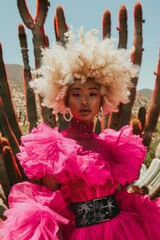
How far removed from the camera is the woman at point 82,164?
7.57 ft

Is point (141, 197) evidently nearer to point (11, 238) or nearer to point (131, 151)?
point (131, 151)

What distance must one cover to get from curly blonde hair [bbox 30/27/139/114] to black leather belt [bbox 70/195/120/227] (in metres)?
0.77

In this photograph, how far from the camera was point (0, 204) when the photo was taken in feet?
14.3

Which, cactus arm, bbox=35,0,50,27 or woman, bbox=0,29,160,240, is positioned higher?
cactus arm, bbox=35,0,50,27

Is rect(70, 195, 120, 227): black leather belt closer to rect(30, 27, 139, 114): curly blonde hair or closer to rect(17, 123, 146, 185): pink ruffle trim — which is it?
rect(17, 123, 146, 185): pink ruffle trim

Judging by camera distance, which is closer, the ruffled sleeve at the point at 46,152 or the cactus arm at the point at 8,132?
the ruffled sleeve at the point at 46,152

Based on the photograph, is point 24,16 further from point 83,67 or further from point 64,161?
point 64,161

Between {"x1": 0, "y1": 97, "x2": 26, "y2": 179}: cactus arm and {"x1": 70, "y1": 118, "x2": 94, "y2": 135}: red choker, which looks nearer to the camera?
{"x1": 70, "y1": 118, "x2": 94, "y2": 135}: red choker

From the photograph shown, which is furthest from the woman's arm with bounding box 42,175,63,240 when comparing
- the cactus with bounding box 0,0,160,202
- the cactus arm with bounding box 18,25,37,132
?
the cactus arm with bounding box 18,25,37,132

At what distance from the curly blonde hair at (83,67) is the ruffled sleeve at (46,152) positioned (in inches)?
15.0

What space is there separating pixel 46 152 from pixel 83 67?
69 cm

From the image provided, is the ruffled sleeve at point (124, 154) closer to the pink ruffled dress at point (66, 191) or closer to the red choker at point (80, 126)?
the pink ruffled dress at point (66, 191)

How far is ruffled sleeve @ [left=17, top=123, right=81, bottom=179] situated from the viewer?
7.60ft

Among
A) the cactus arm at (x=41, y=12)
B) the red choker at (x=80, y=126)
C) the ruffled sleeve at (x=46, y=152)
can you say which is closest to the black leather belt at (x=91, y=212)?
the ruffled sleeve at (x=46, y=152)
